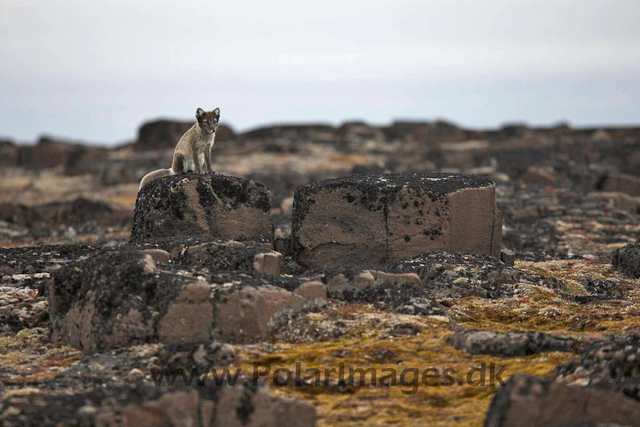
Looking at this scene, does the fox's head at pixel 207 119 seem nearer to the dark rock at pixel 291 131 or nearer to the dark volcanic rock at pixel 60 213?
A: the dark volcanic rock at pixel 60 213

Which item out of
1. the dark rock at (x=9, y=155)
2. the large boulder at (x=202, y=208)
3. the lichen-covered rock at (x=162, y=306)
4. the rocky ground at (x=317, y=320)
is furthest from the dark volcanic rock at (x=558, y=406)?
the dark rock at (x=9, y=155)

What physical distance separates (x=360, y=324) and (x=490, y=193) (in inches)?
149

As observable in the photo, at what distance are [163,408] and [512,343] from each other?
11.2ft

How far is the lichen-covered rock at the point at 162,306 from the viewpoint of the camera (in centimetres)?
751

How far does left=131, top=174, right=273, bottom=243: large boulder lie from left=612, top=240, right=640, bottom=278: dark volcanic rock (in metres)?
5.05

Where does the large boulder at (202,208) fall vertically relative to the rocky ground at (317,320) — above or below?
above

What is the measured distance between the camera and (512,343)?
7.23 meters

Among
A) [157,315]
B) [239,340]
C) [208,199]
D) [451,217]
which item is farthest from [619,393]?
[208,199]

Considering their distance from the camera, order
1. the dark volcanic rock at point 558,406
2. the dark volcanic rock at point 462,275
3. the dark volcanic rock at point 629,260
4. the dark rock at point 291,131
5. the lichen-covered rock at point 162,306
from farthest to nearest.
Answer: the dark rock at point 291,131 < the dark volcanic rock at point 629,260 < the dark volcanic rock at point 462,275 < the lichen-covered rock at point 162,306 < the dark volcanic rock at point 558,406

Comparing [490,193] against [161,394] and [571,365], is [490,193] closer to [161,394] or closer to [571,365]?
[571,365]

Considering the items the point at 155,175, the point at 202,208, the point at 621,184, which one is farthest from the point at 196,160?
the point at 621,184

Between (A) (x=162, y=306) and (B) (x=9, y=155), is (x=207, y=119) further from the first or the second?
(B) (x=9, y=155)

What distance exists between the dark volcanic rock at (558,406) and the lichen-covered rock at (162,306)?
9.90 feet

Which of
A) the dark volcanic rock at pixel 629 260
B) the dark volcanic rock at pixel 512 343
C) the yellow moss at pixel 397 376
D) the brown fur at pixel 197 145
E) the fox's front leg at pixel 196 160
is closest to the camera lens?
the yellow moss at pixel 397 376
